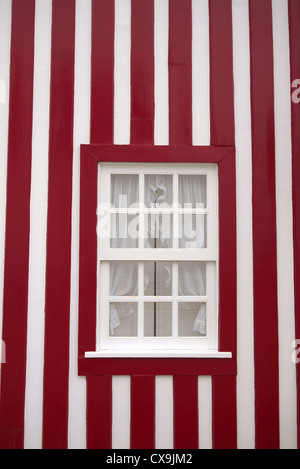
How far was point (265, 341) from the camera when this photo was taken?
355cm

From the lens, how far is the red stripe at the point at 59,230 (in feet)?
11.5

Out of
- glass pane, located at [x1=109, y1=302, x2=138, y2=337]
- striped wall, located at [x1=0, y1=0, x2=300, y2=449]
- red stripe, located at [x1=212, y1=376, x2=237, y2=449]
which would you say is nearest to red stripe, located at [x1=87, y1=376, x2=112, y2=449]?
striped wall, located at [x1=0, y1=0, x2=300, y2=449]

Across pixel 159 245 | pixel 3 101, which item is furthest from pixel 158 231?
pixel 3 101

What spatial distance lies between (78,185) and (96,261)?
61 centimetres

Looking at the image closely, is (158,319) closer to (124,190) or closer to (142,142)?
(124,190)

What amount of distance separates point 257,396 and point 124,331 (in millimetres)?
1119

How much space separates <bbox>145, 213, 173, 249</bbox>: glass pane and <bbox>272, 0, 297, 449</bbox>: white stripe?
0.84 m

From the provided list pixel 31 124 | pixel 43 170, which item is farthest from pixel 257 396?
pixel 31 124

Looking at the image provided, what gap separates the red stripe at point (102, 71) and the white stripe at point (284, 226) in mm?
1306

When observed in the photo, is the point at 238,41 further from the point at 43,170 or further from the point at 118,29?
the point at 43,170

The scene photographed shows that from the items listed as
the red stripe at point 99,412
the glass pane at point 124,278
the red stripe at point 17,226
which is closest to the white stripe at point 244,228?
the glass pane at point 124,278

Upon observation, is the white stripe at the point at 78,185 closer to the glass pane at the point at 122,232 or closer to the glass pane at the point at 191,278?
the glass pane at the point at 122,232

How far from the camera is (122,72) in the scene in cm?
369

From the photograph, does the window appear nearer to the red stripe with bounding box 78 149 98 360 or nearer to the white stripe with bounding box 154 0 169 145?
the red stripe with bounding box 78 149 98 360
